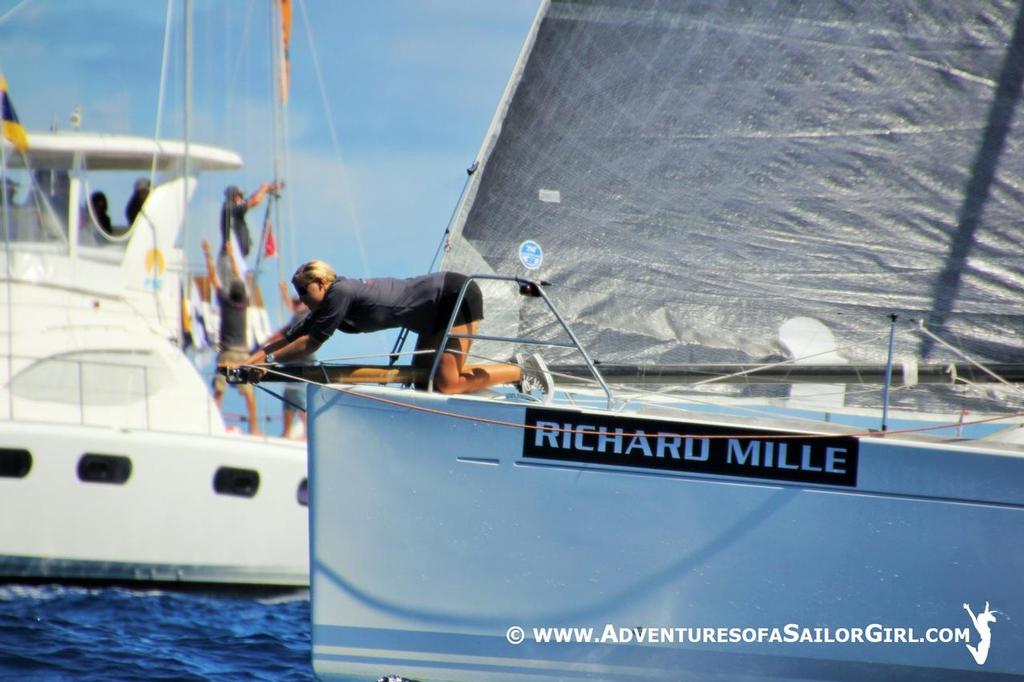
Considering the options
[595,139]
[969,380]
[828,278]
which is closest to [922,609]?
[969,380]

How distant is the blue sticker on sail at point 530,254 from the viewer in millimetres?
7105

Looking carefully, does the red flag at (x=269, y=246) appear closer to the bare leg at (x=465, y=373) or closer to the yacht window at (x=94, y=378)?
the yacht window at (x=94, y=378)

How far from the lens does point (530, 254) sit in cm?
711

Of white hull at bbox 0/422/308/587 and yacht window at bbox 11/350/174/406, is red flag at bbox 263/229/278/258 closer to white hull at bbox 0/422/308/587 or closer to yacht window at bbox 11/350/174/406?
yacht window at bbox 11/350/174/406

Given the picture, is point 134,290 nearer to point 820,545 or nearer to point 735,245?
point 735,245

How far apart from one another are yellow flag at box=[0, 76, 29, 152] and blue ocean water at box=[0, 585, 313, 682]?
5.24m

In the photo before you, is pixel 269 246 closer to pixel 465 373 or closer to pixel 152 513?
pixel 152 513

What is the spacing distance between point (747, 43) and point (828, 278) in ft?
4.66

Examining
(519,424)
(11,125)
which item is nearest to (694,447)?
(519,424)

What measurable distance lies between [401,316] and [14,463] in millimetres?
7411

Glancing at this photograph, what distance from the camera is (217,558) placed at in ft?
44.1

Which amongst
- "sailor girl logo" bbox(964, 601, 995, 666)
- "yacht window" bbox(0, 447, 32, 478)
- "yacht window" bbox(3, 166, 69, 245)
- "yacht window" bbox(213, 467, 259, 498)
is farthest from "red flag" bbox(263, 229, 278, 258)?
"sailor girl logo" bbox(964, 601, 995, 666)

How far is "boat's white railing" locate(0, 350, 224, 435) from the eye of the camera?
13.2 meters

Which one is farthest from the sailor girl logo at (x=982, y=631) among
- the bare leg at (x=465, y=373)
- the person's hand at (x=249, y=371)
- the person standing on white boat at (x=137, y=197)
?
the person standing on white boat at (x=137, y=197)
